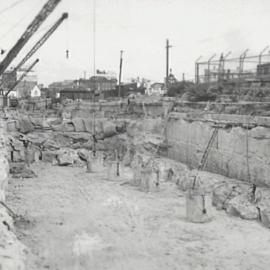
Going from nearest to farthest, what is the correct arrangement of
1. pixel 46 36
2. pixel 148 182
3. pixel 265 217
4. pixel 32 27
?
pixel 265 217 → pixel 148 182 → pixel 32 27 → pixel 46 36

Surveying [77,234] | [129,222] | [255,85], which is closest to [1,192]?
[77,234]

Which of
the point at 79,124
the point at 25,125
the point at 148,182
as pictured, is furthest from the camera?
the point at 25,125

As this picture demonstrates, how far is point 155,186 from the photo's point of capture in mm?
19297

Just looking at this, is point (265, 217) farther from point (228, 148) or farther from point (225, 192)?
point (228, 148)

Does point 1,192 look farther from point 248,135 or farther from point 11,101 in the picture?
point 11,101

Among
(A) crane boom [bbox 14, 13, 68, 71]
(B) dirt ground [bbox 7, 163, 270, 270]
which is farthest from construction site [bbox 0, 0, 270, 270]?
(A) crane boom [bbox 14, 13, 68, 71]

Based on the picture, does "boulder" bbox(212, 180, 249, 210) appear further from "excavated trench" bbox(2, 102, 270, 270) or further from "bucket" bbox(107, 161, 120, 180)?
"bucket" bbox(107, 161, 120, 180)

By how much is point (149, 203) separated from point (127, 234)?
4.01m

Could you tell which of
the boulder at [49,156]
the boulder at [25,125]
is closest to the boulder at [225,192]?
the boulder at [49,156]

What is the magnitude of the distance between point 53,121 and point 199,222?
27.9 meters

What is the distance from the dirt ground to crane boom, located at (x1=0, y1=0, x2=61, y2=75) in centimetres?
1990

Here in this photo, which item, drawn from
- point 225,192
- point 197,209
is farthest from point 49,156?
point 197,209

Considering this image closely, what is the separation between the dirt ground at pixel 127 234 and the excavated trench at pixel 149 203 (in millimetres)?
27

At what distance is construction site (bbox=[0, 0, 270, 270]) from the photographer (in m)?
11.5
